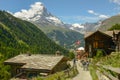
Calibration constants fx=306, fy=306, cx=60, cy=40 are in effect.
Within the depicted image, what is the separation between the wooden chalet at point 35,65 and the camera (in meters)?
47.7

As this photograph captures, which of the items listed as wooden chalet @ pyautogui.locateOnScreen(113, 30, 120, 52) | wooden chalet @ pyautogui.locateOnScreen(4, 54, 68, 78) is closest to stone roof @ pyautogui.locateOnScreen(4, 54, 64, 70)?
wooden chalet @ pyautogui.locateOnScreen(4, 54, 68, 78)

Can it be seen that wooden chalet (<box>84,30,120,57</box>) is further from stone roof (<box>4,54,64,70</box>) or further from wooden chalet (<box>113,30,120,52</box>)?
stone roof (<box>4,54,64,70</box>)

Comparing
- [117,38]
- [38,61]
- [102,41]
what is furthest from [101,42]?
[38,61]

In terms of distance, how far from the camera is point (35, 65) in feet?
163

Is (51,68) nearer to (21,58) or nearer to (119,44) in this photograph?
(21,58)

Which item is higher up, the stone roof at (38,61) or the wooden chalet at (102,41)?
the wooden chalet at (102,41)

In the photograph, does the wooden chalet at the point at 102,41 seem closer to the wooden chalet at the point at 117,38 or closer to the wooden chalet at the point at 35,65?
the wooden chalet at the point at 117,38

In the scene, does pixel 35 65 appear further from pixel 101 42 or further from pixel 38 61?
pixel 101 42

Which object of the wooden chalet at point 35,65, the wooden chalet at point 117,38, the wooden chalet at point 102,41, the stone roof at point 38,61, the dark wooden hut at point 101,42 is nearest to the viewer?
the wooden chalet at point 35,65

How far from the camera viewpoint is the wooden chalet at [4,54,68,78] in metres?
47.7

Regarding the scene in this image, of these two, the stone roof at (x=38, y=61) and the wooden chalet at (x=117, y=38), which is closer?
the stone roof at (x=38, y=61)

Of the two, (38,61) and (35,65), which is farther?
(38,61)

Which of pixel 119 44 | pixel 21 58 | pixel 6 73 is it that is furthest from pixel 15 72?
pixel 119 44

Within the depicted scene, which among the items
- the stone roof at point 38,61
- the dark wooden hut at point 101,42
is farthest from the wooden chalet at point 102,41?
the stone roof at point 38,61
